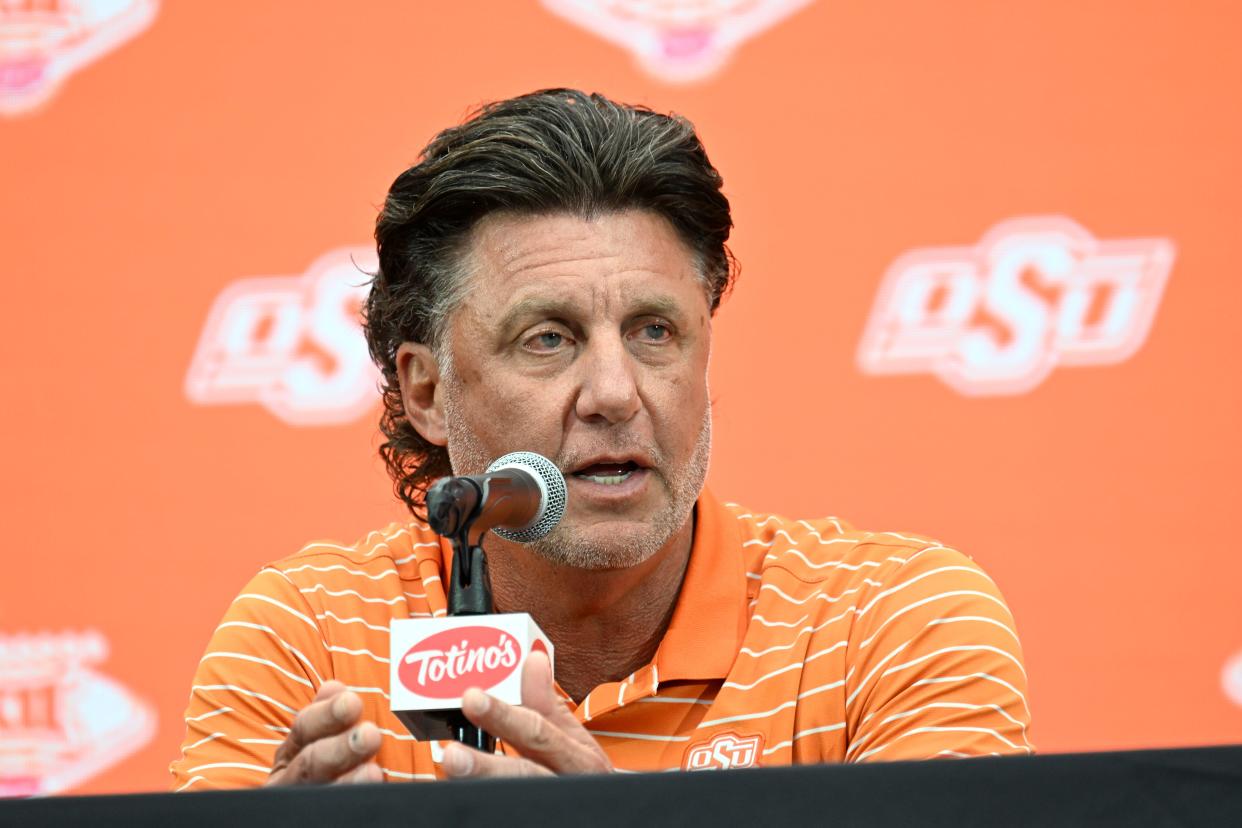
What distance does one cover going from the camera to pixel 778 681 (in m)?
2.21

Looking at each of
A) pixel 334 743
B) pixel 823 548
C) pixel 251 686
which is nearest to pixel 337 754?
pixel 334 743

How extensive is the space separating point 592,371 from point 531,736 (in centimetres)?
80

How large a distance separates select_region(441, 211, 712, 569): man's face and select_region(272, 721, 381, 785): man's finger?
2.17ft

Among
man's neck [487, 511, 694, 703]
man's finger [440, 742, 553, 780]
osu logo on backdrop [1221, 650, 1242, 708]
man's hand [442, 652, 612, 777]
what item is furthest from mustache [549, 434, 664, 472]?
osu logo on backdrop [1221, 650, 1242, 708]

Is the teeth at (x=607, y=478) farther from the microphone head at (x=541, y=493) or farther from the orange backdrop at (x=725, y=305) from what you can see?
the orange backdrop at (x=725, y=305)

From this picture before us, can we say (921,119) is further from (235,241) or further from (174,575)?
(174,575)

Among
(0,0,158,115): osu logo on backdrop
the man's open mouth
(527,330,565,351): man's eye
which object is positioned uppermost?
(0,0,158,115): osu logo on backdrop

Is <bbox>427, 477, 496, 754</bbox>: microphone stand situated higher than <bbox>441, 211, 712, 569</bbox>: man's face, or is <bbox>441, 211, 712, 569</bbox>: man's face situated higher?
<bbox>441, 211, 712, 569</bbox>: man's face

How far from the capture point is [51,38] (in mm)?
3385

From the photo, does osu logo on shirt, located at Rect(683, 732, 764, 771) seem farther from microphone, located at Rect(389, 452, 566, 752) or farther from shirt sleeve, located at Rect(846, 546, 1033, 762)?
microphone, located at Rect(389, 452, 566, 752)

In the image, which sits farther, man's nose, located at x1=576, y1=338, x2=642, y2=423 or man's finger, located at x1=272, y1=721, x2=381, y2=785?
man's nose, located at x1=576, y1=338, x2=642, y2=423

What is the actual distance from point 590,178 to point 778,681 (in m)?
0.80

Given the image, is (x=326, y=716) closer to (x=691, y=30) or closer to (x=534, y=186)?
(x=534, y=186)

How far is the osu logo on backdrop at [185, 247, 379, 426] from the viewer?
3262 mm
